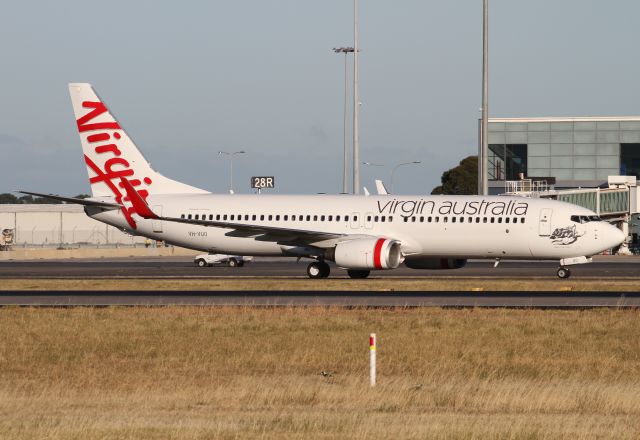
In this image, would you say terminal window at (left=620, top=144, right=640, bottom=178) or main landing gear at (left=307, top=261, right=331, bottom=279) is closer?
main landing gear at (left=307, top=261, right=331, bottom=279)

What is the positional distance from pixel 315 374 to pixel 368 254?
29.9 meters

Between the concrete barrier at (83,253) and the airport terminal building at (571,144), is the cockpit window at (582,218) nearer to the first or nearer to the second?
the concrete barrier at (83,253)

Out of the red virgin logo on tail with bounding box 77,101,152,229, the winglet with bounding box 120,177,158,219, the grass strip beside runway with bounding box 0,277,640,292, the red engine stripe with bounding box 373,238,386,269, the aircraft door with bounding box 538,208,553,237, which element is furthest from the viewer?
the red virgin logo on tail with bounding box 77,101,152,229

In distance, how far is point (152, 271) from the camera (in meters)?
69.9

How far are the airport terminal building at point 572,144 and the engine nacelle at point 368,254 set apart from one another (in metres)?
79.5

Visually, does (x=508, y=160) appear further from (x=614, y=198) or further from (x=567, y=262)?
(x=567, y=262)

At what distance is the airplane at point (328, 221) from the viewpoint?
55000mm

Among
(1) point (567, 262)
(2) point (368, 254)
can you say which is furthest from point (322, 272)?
(1) point (567, 262)

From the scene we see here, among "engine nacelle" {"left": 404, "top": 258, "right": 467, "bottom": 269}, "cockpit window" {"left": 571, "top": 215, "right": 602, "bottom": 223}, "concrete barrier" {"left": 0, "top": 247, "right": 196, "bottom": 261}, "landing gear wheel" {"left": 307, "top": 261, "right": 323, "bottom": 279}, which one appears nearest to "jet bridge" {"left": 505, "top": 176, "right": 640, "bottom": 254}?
"concrete barrier" {"left": 0, "top": 247, "right": 196, "bottom": 261}

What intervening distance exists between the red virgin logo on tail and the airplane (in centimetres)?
5

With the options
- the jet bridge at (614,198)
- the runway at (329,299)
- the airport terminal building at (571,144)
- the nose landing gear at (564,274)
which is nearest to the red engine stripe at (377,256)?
the runway at (329,299)

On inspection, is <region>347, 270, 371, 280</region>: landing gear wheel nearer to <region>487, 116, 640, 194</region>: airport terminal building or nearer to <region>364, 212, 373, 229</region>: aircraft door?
<region>364, 212, 373, 229</region>: aircraft door

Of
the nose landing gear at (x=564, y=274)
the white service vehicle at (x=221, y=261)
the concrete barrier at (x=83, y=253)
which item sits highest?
the nose landing gear at (x=564, y=274)

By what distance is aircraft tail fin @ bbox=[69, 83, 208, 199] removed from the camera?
60719mm
